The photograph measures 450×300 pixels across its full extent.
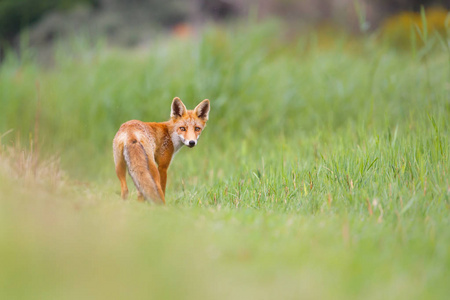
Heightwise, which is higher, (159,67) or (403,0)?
(403,0)

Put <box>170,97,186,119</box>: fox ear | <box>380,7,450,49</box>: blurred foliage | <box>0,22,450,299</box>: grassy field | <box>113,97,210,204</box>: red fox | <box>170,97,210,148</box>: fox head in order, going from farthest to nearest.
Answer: <box>380,7,450,49</box>: blurred foliage < <box>170,97,186,119</box>: fox ear < <box>170,97,210,148</box>: fox head < <box>113,97,210,204</box>: red fox < <box>0,22,450,299</box>: grassy field

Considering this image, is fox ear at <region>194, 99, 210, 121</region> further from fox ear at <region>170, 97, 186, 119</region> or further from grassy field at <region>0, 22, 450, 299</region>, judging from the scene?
grassy field at <region>0, 22, 450, 299</region>

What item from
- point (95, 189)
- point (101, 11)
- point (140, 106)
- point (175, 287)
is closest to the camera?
point (175, 287)

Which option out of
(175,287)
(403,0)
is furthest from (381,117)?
(403,0)

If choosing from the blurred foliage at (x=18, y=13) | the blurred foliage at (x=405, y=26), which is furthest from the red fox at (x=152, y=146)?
the blurred foliage at (x=405, y=26)

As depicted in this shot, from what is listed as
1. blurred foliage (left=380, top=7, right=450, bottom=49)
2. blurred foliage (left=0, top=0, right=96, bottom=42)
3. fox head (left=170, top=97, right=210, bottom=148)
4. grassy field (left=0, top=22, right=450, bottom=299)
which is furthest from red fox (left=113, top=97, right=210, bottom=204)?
blurred foliage (left=380, top=7, right=450, bottom=49)

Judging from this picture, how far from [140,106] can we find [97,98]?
3.28ft

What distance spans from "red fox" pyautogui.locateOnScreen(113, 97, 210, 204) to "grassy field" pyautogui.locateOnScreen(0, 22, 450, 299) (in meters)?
0.23

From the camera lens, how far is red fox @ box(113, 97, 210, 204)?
3.73 meters

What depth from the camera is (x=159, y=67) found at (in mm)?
9562

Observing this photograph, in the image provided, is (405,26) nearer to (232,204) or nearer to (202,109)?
(202,109)

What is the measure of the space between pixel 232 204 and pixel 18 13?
40.2 ft

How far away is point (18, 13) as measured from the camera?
1338 centimetres

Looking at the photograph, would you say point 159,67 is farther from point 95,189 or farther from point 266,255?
point 266,255
